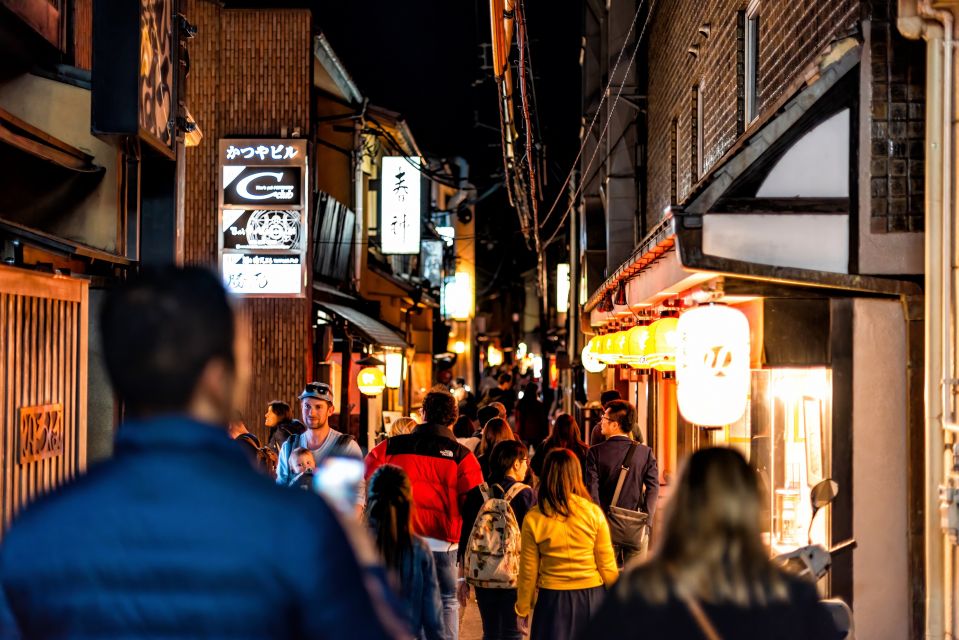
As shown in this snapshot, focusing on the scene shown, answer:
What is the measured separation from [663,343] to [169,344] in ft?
30.5

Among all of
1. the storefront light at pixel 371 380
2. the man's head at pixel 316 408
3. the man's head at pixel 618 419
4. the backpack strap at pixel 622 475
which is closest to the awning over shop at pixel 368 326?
the storefront light at pixel 371 380

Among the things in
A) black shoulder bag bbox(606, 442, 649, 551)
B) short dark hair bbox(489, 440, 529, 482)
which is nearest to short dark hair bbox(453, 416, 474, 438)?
black shoulder bag bbox(606, 442, 649, 551)

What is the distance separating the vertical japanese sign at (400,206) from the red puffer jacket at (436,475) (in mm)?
17957

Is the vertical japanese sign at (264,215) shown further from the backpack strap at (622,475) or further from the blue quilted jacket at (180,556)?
the blue quilted jacket at (180,556)

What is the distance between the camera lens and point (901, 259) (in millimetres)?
7566

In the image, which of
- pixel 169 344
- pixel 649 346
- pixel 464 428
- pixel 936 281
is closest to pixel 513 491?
pixel 649 346

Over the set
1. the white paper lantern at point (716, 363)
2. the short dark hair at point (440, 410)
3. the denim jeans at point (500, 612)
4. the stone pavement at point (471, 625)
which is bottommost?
the stone pavement at point (471, 625)

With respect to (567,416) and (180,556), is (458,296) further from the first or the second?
(180,556)

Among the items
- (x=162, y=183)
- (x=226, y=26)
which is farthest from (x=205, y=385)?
(x=226, y=26)

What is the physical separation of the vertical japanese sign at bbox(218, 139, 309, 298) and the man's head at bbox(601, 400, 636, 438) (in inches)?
413

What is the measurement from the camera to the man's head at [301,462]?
9188mm

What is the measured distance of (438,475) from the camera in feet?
29.8

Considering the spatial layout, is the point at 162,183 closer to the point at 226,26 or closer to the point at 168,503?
the point at 168,503

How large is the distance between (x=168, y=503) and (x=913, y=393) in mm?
6472
